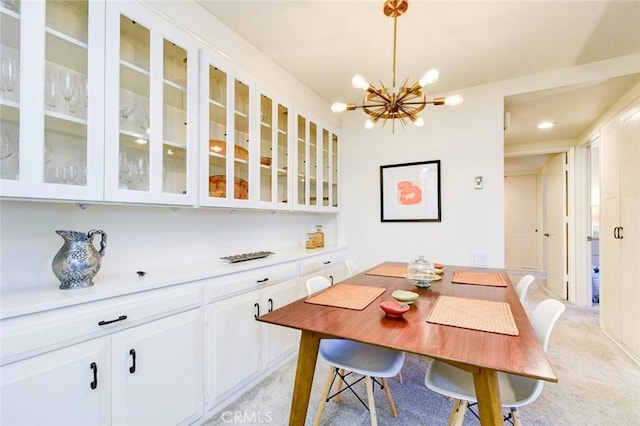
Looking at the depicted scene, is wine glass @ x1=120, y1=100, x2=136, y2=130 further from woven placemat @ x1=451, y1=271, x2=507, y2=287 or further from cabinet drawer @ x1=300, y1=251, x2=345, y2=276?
woven placemat @ x1=451, y1=271, x2=507, y2=287

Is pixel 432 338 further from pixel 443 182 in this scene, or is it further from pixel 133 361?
pixel 443 182

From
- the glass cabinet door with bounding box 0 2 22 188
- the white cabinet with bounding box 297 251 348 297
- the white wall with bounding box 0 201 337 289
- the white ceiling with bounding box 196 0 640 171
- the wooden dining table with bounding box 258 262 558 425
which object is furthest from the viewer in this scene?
the white cabinet with bounding box 297 251 348 297

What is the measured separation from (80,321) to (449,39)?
278 cm

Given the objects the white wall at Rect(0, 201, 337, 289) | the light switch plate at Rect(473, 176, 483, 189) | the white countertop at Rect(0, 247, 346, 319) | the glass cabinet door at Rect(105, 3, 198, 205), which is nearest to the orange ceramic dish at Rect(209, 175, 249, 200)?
the glass cabinet door at Rect(105, 3, 198, 205)

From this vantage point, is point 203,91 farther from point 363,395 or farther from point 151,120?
point 363,395

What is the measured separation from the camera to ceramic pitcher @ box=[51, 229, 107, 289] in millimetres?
1289

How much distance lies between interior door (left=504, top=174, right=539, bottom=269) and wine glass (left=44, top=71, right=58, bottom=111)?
7.45 m

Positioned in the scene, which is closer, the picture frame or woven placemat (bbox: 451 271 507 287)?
woven placemat (bbox: 451 271 507 287)

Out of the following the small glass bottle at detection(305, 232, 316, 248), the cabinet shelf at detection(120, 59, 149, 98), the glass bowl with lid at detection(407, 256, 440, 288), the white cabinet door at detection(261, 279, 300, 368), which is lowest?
the white cabinet door at detection(261, 279, 300, 368)

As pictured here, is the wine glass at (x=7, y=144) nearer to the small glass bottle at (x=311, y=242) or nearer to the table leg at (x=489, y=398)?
the table leg at (x=489, y=398)

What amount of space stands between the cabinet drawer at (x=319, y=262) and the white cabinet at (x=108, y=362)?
3.52 feet

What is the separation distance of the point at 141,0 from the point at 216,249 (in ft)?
5.35

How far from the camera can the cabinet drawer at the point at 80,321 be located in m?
1.03

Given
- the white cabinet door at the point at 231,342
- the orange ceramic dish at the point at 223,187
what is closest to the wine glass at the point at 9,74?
the orange ceramic dish at the point at 223,187
